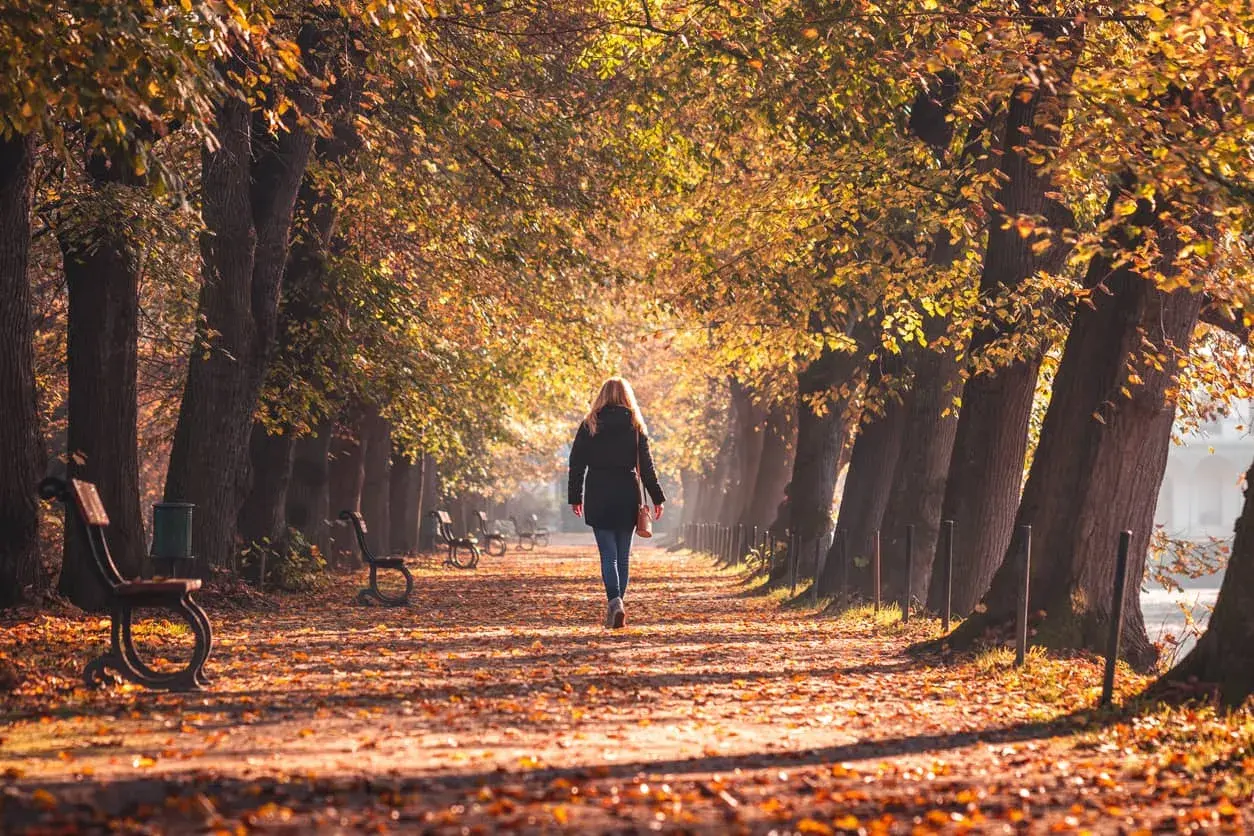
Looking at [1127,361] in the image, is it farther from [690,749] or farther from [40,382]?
[40,382]

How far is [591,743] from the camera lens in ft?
25.8

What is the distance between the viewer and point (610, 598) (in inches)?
610

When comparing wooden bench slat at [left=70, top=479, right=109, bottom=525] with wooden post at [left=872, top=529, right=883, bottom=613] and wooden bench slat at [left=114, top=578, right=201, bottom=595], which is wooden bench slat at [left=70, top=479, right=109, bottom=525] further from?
wooden post at [left=872, top=529, right=883, bottom=613]

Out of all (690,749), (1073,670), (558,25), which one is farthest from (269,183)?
(690,749)

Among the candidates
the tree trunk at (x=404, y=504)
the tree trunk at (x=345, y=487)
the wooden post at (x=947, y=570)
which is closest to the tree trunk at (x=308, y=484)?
the tree trunk at (x=345, y=487)

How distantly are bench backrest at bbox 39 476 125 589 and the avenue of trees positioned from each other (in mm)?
1750

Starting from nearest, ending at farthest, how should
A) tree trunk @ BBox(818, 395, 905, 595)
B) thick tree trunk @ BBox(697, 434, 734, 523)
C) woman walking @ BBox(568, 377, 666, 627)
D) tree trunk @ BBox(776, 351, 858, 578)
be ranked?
woman walking @ BBox(568, 377, 666, 627) < tree trunk @ BBox(818, 395, 905, 595) < tree trunk @ BBox(776, 351, 858, 578) < thick tree trunk @ BBox(697, 434, 734, 523)

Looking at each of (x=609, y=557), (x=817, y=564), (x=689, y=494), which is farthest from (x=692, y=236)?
(x=689, y=494)

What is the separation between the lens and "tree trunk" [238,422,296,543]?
68.5 ft

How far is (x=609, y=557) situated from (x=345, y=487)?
1485cm

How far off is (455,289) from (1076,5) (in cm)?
1385

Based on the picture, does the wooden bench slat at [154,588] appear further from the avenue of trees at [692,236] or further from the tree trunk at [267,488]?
the tree trunk at [267,488]

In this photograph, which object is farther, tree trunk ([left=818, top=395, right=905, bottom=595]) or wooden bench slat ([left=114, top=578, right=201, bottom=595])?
tree trunk ([left=818, top=395, right=905, bottom=595])

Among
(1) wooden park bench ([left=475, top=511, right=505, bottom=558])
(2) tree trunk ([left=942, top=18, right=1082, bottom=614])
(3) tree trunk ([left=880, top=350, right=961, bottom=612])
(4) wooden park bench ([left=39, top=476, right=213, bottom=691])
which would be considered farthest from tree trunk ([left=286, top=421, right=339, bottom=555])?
(1) wooden park bench ([left=475, top=511, right=505, bottom=558])
